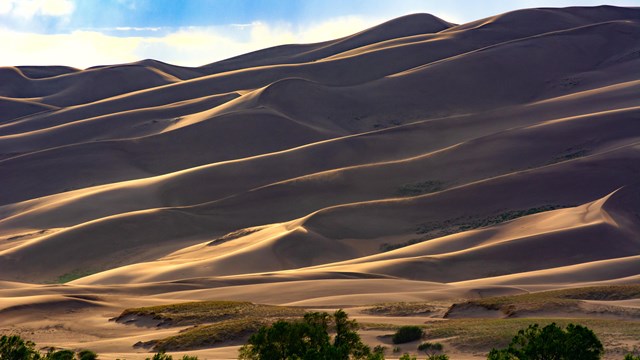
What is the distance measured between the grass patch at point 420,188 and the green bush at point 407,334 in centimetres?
4042

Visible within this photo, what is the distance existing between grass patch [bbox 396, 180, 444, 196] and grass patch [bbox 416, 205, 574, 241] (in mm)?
7477

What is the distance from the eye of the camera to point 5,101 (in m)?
135

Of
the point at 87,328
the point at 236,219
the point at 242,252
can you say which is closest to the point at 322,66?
the point at 236,219

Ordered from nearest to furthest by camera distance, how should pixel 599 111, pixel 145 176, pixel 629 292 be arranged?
pixel 629 292
pixel 599 111
pixel 145 176

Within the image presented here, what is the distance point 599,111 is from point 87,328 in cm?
5583

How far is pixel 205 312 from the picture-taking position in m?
32.0

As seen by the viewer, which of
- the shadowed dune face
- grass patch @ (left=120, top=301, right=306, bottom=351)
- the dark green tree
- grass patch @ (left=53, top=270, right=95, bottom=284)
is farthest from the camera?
grass patch @ (left=53, top=270, right=95, bottom=284)

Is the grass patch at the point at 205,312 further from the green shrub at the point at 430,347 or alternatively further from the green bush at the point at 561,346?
the green bush at the point at 561,346

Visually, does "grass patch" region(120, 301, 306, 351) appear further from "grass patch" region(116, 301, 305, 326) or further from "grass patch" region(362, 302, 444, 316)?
"grass patch" region(362, 302, 444, 316)

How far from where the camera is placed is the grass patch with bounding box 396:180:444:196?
66.2 meters

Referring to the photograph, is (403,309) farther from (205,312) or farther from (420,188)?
(420,188)

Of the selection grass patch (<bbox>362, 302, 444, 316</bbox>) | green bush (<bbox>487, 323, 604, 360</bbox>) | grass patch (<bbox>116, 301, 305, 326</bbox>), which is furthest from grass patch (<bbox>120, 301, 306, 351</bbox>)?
green bush (<bbox>487, 323, 604, 360</bbox>)

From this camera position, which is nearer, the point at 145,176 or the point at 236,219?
the point at 236,219

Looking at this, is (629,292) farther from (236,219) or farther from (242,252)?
(236,219)
